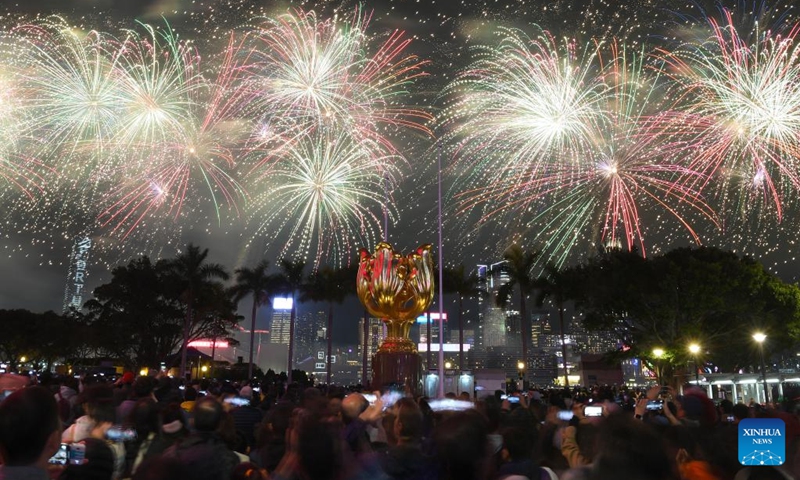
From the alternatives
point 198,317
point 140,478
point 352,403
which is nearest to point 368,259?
point 352,403

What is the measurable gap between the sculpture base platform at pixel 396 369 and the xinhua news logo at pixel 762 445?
1897cm

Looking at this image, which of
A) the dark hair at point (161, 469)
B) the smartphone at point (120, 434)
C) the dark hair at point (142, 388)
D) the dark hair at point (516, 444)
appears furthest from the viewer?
the dark hair at point (142, 388)

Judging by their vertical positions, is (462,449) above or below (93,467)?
above

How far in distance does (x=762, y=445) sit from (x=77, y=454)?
14.9ft

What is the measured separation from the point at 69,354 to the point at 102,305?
15872 millimetres

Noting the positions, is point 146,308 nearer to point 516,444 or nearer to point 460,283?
point 460,283

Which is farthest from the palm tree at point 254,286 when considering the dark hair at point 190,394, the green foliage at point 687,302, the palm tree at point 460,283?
the dark hair at point 190,394

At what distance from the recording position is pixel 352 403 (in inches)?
256

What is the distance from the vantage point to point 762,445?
371 cm

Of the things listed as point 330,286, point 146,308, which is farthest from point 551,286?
point 146,308

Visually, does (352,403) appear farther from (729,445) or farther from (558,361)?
(558,361)

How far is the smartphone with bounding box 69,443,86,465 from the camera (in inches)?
155

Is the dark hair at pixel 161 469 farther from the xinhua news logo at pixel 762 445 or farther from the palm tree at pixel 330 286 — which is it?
the palm tree at pixel 330 286

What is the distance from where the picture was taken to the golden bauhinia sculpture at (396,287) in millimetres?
22516
